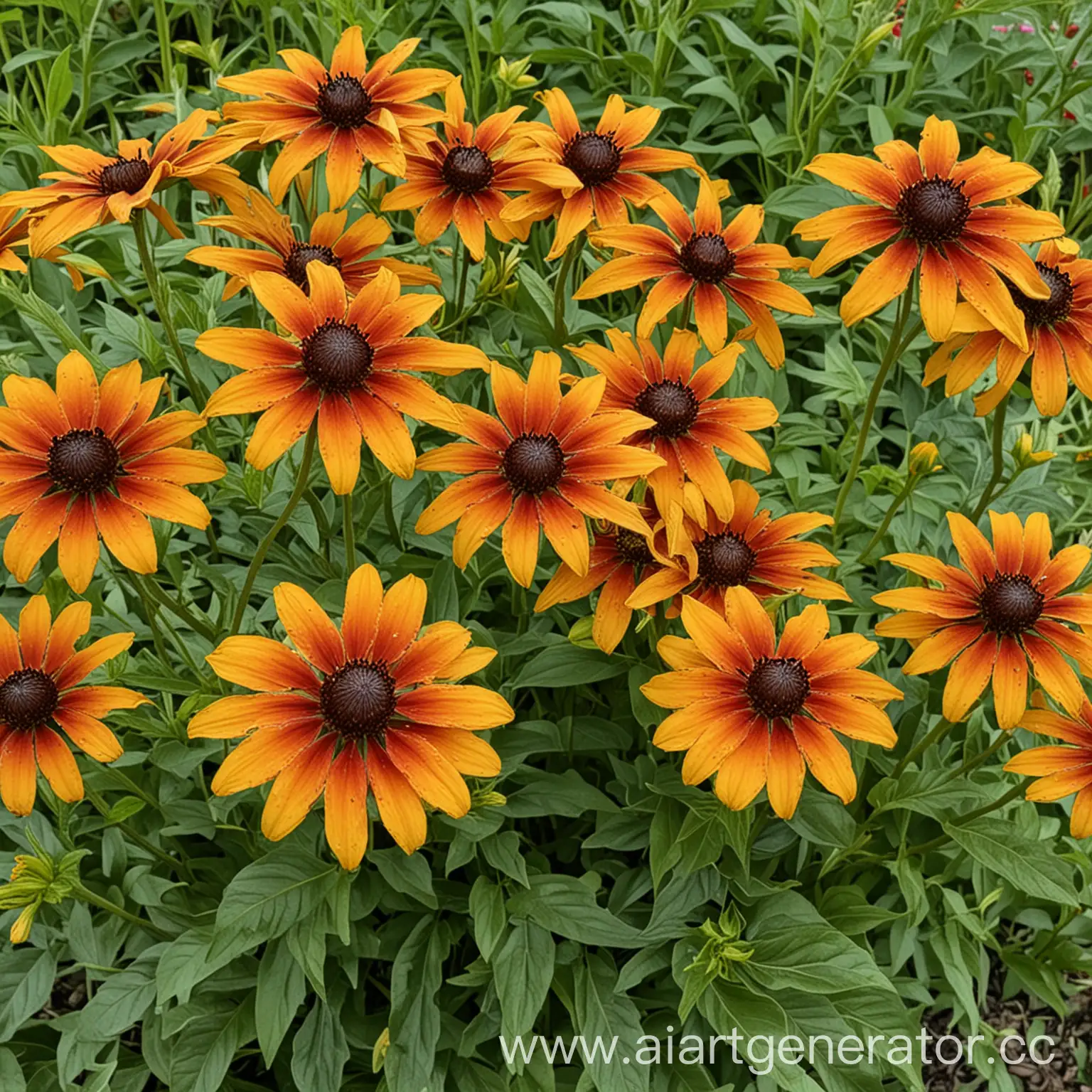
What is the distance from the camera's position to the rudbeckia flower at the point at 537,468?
1.69m

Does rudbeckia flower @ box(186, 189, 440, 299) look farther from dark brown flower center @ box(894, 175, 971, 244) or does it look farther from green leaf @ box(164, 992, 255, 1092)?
green leaf @ box(164, 992, 255, 1092)

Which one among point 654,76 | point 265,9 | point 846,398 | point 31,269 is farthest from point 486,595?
point 265,9

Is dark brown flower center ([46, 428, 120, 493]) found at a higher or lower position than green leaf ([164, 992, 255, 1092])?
higher

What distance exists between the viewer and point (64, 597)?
2.03 meters

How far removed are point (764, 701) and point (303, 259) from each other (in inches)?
48.2

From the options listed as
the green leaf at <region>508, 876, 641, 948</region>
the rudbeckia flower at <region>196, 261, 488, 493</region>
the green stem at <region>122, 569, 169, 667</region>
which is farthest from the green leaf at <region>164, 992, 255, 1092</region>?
the rudbeckia flower at <region>196, 261, 488, 493</region>

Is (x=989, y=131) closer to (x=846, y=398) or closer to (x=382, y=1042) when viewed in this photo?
(x=846, y=398)

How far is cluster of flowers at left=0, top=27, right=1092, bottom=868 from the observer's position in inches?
61.9

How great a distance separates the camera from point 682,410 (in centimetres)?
192

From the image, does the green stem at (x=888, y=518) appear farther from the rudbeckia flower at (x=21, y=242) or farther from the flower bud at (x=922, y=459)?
the rudbeckia flower at (x=21, y=242)

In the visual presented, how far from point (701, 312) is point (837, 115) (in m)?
1.99

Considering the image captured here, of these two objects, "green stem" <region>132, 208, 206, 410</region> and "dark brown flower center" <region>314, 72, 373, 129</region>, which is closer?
"green stem" <region>132, 208, 206, 410</region>

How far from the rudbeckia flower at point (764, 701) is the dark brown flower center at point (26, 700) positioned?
98 cm

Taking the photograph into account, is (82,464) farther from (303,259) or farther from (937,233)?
(937,233)
